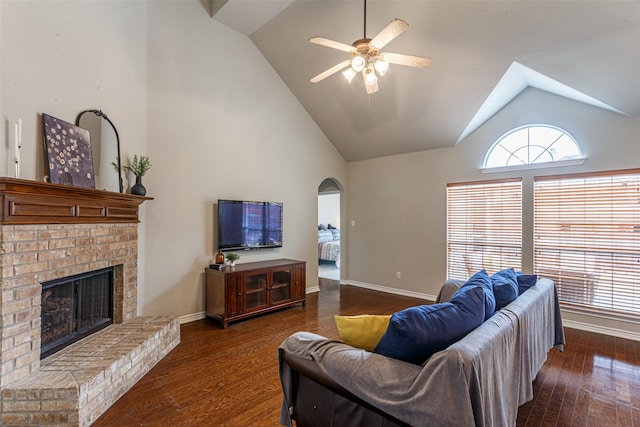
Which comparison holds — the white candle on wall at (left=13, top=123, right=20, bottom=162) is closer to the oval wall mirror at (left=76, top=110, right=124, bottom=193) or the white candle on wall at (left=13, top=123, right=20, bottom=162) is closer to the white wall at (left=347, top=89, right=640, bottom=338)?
the oval wall mirror at (left=76, top=110, right=124, bottom=193)

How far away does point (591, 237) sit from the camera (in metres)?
3.62

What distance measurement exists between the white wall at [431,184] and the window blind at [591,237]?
0.45 ft

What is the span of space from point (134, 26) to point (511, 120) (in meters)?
4.78

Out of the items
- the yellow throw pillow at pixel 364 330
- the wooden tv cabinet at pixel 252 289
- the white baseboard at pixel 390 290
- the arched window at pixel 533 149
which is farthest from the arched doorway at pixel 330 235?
the yellow throw pillow at pixel 364 330

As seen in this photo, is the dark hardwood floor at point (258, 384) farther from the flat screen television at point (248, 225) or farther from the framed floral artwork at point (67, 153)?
the framed floral artwork at point (67, 153)

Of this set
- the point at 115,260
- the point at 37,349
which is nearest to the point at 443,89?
the point at 115,260

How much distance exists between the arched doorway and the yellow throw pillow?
14.6ft

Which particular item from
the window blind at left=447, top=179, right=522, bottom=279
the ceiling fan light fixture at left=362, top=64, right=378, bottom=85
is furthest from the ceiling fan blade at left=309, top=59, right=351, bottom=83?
the window blind at left=447, top=179, right=522, bottom=279

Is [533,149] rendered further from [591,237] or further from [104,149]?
[104,149]

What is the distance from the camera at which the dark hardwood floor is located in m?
2.04

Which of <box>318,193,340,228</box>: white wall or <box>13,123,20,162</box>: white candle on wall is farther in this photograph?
<box>318,193,340,228</box>: white wall

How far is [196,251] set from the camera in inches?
152

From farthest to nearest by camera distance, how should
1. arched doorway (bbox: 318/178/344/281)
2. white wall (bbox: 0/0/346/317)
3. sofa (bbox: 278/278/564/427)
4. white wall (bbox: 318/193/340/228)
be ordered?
white wall (bbox: 318/193/340/228)
arched doorway (bbox: 318/178/344/281)
white wall (bbox: 0/0/346/317)
sofa (bbox: 278/278/564/427)

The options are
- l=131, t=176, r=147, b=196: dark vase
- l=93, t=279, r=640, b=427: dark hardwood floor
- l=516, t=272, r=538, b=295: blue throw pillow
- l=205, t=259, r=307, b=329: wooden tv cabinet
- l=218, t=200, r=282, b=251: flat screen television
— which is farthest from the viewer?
l=218, t=200, r=282, b=251: flat screen television
